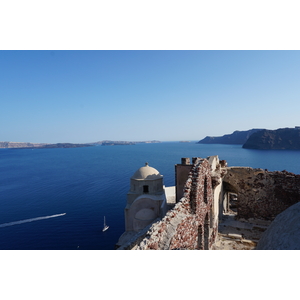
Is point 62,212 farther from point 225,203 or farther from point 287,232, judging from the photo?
point 287,232

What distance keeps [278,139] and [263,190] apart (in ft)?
523

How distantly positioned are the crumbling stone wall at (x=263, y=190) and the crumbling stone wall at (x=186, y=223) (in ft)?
24.3

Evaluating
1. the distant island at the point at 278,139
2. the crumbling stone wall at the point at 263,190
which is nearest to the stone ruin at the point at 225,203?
the crumbling stone wall at the point at 263,190

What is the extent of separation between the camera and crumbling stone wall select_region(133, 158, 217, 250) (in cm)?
645

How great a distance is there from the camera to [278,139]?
146 metres

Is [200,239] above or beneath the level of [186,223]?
beneath

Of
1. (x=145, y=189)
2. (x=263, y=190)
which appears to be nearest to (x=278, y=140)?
(x=263, y=190)

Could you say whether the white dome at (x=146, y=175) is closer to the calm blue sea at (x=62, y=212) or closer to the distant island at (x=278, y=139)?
the calm blue sea at (x=62, y=212)

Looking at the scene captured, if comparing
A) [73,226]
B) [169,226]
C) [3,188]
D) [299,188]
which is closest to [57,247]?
[73,226]

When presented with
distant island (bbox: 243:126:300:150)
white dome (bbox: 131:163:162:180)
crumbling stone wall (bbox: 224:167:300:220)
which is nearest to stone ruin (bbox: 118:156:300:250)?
crumbling stone wall (bbox: 224:167:300:220)

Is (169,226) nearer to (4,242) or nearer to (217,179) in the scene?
(217,179)

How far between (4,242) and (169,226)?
36329 mm

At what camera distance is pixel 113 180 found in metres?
65.9

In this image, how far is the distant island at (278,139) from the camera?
5458 inches
